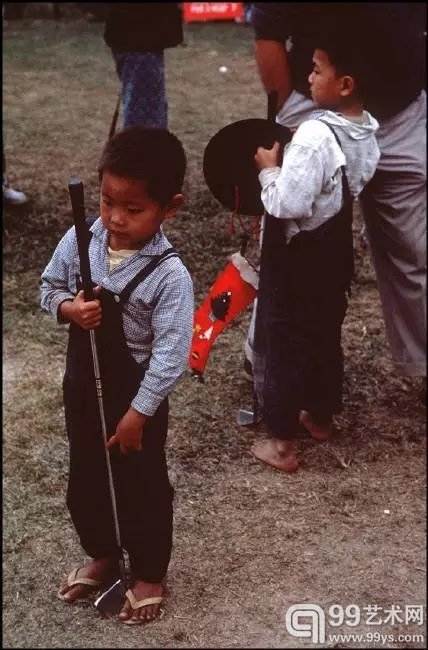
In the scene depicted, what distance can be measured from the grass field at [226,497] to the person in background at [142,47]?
2.14ft

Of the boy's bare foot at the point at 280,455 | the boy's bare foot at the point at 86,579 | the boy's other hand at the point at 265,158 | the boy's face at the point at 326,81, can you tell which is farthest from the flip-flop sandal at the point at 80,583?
the boy's face at the point at 326,81

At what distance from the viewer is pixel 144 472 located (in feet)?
6.97

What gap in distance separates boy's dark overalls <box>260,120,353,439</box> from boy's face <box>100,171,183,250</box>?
0.80 metres

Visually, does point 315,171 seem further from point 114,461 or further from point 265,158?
point 114,461

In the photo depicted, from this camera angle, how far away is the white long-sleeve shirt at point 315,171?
2434mm

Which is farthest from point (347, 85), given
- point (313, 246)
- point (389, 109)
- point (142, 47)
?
point (142, 47)

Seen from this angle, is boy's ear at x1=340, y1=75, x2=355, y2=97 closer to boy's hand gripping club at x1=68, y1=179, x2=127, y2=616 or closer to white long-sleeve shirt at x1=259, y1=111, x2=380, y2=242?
white long-sleeve shirt at x1=259, y1=111, x2=380, y2=242

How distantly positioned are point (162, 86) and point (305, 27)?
182 cm

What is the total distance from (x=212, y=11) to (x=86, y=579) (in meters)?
9.63

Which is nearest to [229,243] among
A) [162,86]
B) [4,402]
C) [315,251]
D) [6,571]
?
[162,86]

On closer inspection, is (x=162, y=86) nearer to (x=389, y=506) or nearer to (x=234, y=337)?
(x=234, y=337)

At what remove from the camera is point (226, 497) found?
2.80 m

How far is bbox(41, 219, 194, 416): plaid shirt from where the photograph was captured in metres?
1.91

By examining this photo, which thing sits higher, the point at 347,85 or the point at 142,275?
the point at 347,85
